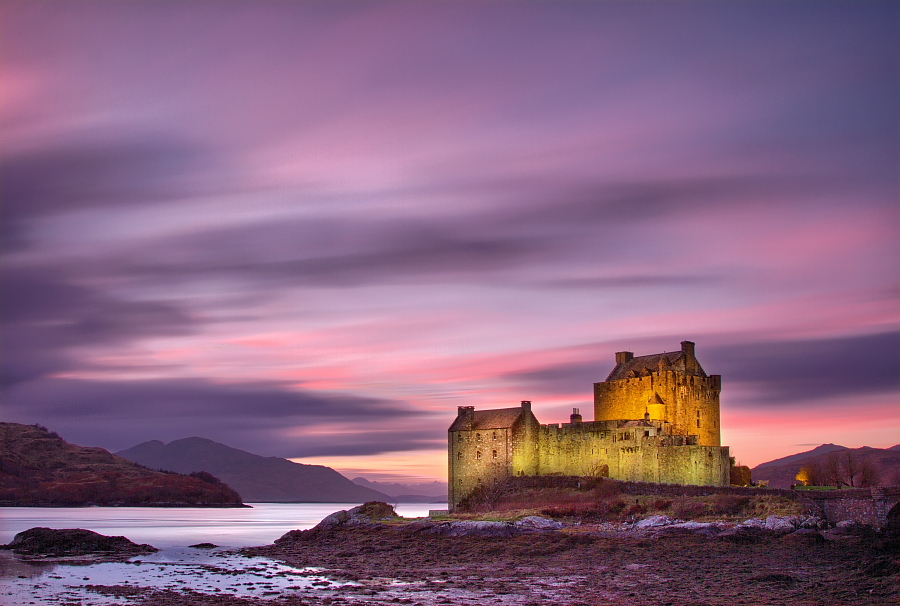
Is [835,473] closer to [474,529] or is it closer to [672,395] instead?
[672,395]

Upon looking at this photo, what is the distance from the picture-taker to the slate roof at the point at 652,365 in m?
80.4

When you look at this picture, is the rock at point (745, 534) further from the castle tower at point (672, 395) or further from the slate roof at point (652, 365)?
the slate roof at point (652, 365)

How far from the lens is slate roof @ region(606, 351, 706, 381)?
264 ft

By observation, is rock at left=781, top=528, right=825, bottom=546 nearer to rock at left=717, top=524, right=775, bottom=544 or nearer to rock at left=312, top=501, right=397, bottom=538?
rock at left=717, top=524, right=775, bottom=544

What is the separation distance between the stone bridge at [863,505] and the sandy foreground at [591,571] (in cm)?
239

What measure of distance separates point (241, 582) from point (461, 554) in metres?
13.6

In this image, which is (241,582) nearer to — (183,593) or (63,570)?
(183,593)

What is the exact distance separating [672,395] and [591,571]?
119 feet

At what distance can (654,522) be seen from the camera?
192 ft

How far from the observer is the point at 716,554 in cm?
4903

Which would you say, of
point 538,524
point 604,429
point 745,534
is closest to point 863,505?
point 745,534

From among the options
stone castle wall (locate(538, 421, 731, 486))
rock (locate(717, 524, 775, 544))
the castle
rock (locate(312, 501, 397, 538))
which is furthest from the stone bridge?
rock (locate(312, 501, 397, 538))

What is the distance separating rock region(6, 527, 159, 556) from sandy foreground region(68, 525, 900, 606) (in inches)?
470

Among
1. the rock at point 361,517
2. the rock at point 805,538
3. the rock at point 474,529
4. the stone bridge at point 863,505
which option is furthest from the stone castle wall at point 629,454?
the rock at point 805,538
